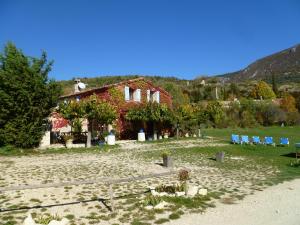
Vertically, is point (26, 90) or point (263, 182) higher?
point (26, 90)

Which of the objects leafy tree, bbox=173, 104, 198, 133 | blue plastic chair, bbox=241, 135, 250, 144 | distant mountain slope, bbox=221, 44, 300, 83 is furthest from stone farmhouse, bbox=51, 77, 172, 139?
distant mountain slope, bbox=221, 44, 300, 83

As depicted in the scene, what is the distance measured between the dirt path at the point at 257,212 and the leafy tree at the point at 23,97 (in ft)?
55.5

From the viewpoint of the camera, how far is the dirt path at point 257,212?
26.2 feet

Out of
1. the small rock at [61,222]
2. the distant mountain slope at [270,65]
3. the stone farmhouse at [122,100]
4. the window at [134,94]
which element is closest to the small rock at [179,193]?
the small rock at [61,222]

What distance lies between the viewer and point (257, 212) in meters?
8.76

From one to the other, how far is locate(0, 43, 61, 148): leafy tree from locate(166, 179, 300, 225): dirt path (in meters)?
16.9

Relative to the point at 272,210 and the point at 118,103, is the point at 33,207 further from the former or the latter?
the point at 118,103

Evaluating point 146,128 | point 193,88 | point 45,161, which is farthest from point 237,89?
point 45,161

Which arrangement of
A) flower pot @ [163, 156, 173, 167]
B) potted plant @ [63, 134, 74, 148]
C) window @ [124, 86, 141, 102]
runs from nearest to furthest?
flower pot @ [163, 156, 173, 167] → potted plant @ [63, 134, 74, 148] → window @ [124, 86, 141, 102]

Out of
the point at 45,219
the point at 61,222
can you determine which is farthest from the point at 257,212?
the point at 45,219

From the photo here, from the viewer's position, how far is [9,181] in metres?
12.4

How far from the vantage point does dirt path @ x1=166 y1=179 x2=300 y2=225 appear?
799cm

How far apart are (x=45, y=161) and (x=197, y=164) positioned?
7.80 m

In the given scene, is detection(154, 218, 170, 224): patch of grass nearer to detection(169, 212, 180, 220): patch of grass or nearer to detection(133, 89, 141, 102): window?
detection(169, 212, 180, 220): patch of grass
